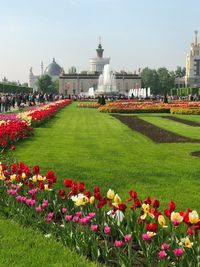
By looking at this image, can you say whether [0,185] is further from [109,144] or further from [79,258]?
[109,144]

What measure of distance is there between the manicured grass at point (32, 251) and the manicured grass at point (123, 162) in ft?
7.11

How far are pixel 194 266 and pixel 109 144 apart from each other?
31.3 feet

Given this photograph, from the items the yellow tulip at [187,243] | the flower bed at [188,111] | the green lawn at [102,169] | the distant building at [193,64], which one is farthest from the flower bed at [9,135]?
the distant building at [193,64]

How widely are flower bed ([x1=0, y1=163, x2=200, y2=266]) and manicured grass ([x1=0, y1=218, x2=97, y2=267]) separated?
130mm

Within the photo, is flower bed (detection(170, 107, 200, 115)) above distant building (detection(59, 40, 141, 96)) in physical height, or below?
below

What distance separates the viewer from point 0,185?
6.30 m

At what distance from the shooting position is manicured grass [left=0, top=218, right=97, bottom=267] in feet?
13.8

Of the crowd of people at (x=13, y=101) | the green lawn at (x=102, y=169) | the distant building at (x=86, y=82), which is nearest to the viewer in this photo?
the green lawn at (x=102, y=169)

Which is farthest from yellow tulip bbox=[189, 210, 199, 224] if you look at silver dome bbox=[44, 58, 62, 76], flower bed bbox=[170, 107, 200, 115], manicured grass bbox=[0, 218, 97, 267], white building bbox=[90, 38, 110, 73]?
silver dome bbox=[44, 58, 62, 76]

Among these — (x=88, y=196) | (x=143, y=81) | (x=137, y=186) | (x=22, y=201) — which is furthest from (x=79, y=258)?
(x=143, y=81)

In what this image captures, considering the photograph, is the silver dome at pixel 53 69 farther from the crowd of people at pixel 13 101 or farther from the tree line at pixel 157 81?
the crowd of people at pixel 13 101

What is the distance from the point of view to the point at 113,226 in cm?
470

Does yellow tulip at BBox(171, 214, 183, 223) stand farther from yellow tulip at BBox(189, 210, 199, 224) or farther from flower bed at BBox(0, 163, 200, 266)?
yellow tulip at BBox(189, 210, 199, 224)

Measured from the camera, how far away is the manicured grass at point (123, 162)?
7.44m
